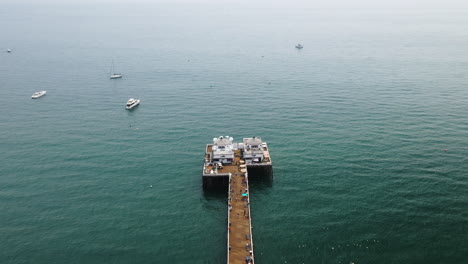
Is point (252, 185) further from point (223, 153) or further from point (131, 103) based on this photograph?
point (131, 103)

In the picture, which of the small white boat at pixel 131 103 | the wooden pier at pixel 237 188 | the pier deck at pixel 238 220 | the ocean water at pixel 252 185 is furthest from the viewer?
the small white boat at pixel 131 103

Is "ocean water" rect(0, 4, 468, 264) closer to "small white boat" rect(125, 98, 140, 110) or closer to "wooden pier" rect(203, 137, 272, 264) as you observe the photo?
"small white boat" rect(125, 98, 140, 110)

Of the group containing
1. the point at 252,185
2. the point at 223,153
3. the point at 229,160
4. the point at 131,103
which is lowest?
the point at 252,185

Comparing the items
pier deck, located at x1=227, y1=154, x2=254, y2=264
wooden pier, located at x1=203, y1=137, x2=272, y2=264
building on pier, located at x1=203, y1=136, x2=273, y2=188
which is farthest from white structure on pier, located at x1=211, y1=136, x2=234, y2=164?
pier deck, located at x1=227, y1=154, x2=254, y2=264

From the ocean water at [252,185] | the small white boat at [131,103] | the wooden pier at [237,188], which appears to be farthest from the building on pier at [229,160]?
the small white boat at [131,103]

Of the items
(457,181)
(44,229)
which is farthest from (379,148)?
(44,229)

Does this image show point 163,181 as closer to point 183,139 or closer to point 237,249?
point 183,139

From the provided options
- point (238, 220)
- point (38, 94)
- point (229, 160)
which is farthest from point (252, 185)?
point (38, 94)

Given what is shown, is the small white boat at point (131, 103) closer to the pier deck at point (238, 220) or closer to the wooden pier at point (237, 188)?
the wooden pier at point (237, 188)
